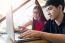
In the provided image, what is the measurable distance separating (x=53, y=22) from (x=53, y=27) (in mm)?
43

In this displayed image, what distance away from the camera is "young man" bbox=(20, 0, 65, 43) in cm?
122

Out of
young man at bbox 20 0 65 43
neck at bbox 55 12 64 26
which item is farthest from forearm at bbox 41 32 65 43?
neck at bbox 55 12 64 26

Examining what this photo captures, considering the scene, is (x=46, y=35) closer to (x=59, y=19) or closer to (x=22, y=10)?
(x=59, y=19)

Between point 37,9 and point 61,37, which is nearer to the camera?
point 61,37

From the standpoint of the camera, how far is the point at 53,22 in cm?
127

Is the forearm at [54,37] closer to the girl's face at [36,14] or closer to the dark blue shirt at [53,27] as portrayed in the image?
the dark blue shirt at [53,27]

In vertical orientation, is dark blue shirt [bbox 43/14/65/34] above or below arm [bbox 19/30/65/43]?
above

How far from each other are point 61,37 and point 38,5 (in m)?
0.34

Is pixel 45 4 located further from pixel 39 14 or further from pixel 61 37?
pixel 61 37

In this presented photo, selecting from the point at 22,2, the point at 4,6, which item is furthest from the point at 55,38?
the point at 4,6

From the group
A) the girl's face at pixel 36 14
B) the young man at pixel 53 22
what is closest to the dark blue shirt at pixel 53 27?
the young man at pixel 53 22

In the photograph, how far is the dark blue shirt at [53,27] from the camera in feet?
4.08

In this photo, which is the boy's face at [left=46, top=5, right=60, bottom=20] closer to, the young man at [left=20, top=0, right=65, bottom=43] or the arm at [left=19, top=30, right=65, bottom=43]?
the young man at [left=20, top=0, right=65, bottom=43]

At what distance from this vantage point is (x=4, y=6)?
1.33 meters
